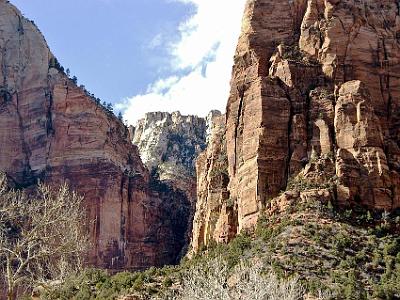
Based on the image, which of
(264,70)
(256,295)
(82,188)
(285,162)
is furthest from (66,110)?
(256,295)

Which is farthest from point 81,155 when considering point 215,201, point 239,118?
point 239,118

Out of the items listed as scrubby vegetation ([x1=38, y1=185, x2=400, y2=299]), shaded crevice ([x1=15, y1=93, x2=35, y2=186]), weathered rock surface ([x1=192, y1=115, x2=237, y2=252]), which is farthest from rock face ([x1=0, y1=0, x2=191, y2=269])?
scrubby vegetation ([x1=38, y1=185, x2=400, y2=299])

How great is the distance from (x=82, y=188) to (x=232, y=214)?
43.4 metres

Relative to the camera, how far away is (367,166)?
3066 inches

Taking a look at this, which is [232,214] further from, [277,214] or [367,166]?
[367,166]

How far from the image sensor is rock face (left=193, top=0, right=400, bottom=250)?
78.5 metres

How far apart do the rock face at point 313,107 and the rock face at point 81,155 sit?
29892mm

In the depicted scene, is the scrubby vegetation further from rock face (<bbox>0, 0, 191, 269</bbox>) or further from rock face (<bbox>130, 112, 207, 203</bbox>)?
rock face (<bbox>130, 112, 207, 203</bbox>)

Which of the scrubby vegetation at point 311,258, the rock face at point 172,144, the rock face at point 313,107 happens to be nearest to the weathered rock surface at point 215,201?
the rock face at point 313,107

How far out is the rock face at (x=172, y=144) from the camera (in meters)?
152

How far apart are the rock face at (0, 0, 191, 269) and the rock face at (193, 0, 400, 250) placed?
2989cm

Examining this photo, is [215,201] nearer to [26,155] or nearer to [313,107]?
[313,107]

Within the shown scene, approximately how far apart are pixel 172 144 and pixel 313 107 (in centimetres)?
8570

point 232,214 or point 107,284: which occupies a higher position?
point 232,214
